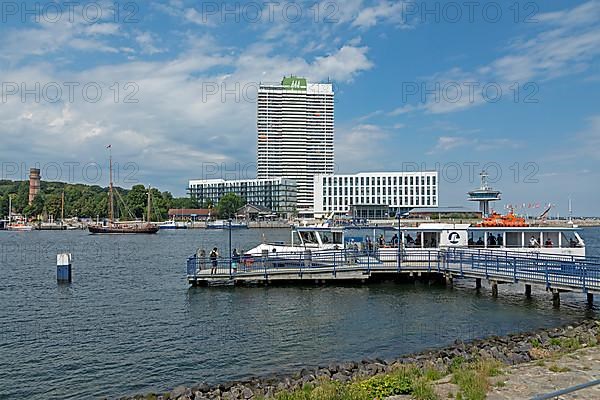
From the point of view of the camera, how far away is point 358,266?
3528cm

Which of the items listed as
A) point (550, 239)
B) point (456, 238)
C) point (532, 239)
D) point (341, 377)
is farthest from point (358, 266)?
point (341, 377)

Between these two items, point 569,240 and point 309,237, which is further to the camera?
point 309,237

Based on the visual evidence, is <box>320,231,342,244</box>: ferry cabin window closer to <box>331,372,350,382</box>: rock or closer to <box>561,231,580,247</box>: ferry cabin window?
<box>561,231,580,247</box>: ferry cabin window

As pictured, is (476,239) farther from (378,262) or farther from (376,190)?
(376,190)

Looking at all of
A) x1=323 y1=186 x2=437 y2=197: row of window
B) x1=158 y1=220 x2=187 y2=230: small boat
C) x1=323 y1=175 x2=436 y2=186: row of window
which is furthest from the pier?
x1=158 y1=220 x2=187 y2=230: small boat

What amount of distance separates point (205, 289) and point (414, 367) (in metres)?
20.5

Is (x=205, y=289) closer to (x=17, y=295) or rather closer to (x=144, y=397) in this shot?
(x=17, y=295)

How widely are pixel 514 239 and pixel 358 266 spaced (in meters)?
10.7

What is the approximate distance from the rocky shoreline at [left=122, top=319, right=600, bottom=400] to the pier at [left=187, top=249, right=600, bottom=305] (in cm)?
1211

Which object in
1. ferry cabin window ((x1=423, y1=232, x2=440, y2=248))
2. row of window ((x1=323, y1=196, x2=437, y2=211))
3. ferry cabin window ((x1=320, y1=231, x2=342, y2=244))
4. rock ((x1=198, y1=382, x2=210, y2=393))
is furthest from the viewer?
row of window ((x1=323, y1=196, x2=437, y2=211))

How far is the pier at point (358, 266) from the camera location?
1296 inches

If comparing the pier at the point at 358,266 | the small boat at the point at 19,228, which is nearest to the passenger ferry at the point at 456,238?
the pier at the point at 358,266

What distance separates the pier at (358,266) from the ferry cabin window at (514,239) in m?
1.34

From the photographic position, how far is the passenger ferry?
35906 mm
